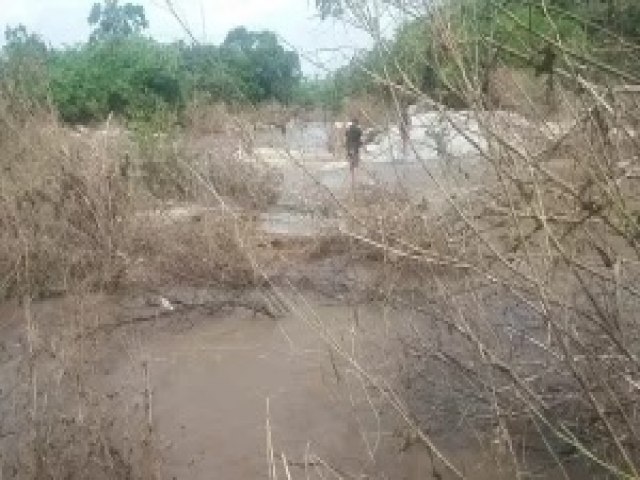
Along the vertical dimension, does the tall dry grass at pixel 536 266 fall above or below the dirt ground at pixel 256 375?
above

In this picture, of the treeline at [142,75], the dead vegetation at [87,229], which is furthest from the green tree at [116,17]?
the dead vegetation at [87,229]

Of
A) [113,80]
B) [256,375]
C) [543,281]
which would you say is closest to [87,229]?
[256,375]

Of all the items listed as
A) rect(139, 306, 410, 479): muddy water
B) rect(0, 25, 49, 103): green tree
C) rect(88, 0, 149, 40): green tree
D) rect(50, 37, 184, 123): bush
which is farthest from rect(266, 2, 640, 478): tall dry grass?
rect(88, 0, 149, 40): green tree

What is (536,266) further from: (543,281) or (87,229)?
(87,229)

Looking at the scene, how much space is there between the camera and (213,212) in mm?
10617

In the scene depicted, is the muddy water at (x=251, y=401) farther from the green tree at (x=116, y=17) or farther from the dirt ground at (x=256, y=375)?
the green tree at (x=116, y=17)

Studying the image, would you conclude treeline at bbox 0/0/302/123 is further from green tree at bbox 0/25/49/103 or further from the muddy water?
the muddy water

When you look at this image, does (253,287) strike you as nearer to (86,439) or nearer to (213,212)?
(213,212)

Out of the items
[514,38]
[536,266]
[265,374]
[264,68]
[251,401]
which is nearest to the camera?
[514,38]

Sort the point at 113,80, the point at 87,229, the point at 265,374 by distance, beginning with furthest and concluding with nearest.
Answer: the point at 113,80, the point at 87,229, the point at 265,374

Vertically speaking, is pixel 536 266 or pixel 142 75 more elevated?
pixel 142 75

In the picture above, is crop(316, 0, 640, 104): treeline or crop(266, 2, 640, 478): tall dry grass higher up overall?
crop(316, 0, 640, 104): treeline

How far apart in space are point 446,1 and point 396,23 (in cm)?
19

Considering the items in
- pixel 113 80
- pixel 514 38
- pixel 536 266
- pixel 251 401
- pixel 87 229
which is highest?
pixel 113 80
